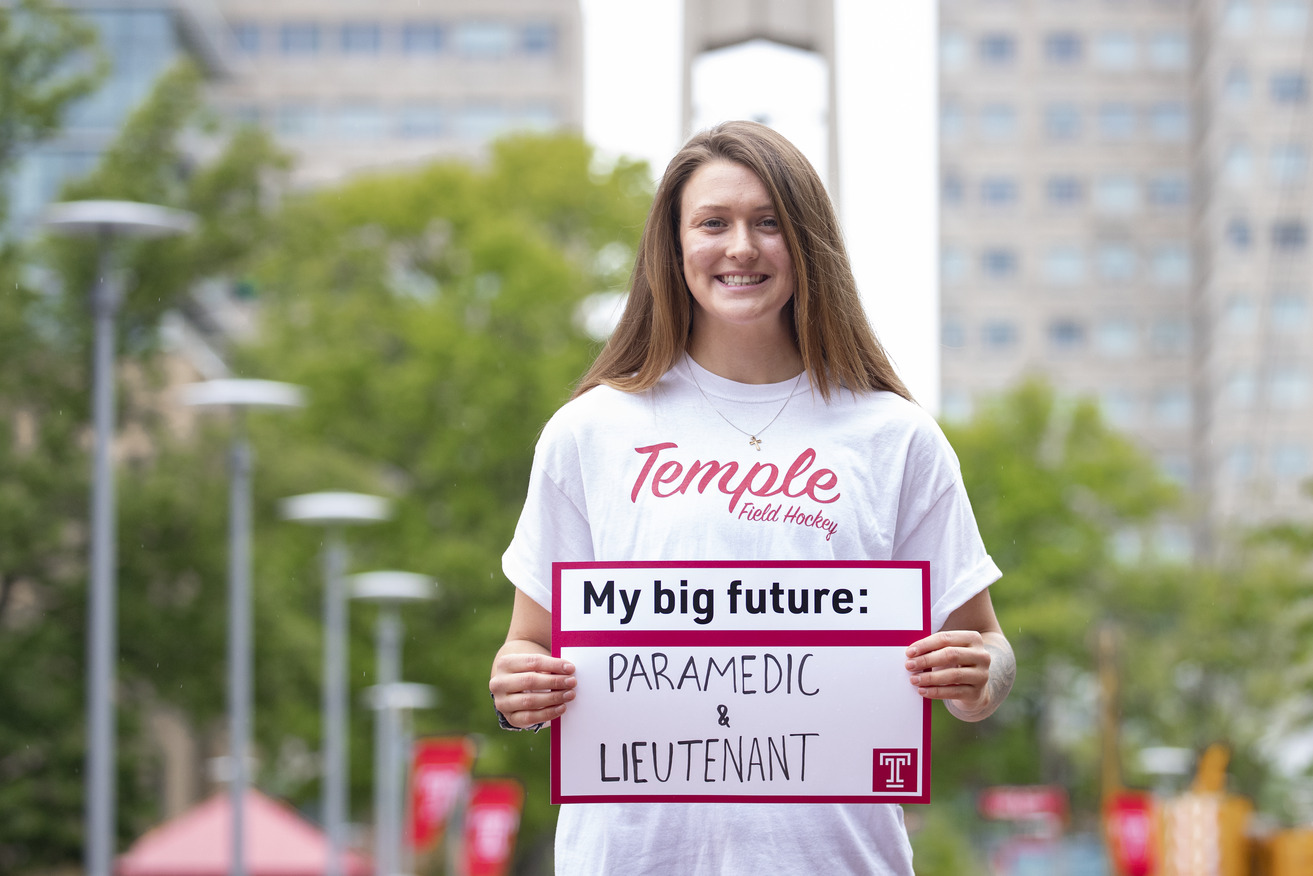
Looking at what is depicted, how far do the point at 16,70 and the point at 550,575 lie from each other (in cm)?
2135

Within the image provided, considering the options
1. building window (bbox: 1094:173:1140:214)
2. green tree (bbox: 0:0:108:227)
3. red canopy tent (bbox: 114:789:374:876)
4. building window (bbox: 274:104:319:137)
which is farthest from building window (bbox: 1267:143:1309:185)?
red canopy tent (bbox: 114:789:374:876)

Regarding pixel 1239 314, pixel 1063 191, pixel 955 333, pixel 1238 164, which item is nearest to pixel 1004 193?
pixel 1063 191

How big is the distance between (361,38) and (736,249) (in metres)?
83.0

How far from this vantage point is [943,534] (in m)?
3.16

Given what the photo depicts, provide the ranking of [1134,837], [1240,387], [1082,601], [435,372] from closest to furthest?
[435,372] → [1134,837] → [1082,601] → [1240,387]

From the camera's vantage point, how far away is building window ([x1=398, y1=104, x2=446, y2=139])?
8019cm

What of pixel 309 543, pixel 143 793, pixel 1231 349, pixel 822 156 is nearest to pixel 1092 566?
pixel 309 543

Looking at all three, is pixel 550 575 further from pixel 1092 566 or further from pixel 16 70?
pixel 1092 566

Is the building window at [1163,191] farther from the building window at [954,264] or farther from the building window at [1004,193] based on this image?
the building window at [954,264]

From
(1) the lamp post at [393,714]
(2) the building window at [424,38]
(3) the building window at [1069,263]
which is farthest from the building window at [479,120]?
(1) the lamp post at [393,714]

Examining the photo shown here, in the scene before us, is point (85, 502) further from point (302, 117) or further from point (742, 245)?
point (302, 117)

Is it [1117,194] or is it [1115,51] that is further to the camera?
[1115,51]

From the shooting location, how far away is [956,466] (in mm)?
3229

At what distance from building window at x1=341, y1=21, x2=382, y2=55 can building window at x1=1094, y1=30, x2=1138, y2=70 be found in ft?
115
